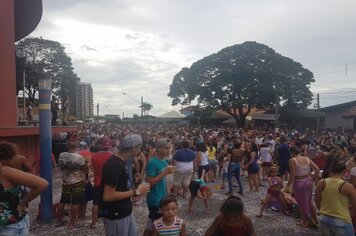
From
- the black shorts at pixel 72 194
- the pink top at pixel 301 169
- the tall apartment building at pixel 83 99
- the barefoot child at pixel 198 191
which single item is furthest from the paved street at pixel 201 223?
the tall apartment building at pixel 83 99

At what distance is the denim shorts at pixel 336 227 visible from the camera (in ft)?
13.8

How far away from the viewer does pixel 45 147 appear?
6902mm

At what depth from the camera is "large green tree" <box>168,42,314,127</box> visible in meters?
39.8

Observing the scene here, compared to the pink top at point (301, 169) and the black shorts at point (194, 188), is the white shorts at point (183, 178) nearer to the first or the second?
the black shorts at point (194, 188)

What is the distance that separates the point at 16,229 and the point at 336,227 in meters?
3.58

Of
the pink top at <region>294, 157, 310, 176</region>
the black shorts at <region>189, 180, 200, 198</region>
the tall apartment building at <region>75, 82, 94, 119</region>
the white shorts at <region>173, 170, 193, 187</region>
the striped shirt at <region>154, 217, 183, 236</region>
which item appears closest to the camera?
the striped shirt at <region>154, 217, 183, 236</region>

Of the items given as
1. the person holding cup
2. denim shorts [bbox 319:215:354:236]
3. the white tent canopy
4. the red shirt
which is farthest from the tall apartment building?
denim shorts [bbox 319:215:354:236]

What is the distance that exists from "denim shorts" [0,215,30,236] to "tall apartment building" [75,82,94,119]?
4615 cm

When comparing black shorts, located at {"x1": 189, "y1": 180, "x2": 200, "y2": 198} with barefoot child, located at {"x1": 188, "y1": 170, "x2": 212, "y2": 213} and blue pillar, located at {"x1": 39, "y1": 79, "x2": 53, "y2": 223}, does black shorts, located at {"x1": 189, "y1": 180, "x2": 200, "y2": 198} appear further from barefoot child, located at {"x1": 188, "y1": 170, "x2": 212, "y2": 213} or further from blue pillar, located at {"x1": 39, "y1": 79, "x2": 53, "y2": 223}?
blue pillar, located at {"x1": 39, "y1": 79, "x2": 53, "y2": 223}

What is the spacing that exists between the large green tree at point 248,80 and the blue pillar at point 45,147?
3410cm

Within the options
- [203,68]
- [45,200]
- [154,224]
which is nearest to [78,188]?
[45,200]

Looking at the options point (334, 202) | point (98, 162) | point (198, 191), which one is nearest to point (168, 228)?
point (334, 202)

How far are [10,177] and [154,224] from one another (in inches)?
62.9

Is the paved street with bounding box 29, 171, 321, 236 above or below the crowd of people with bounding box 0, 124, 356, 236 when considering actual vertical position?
below
